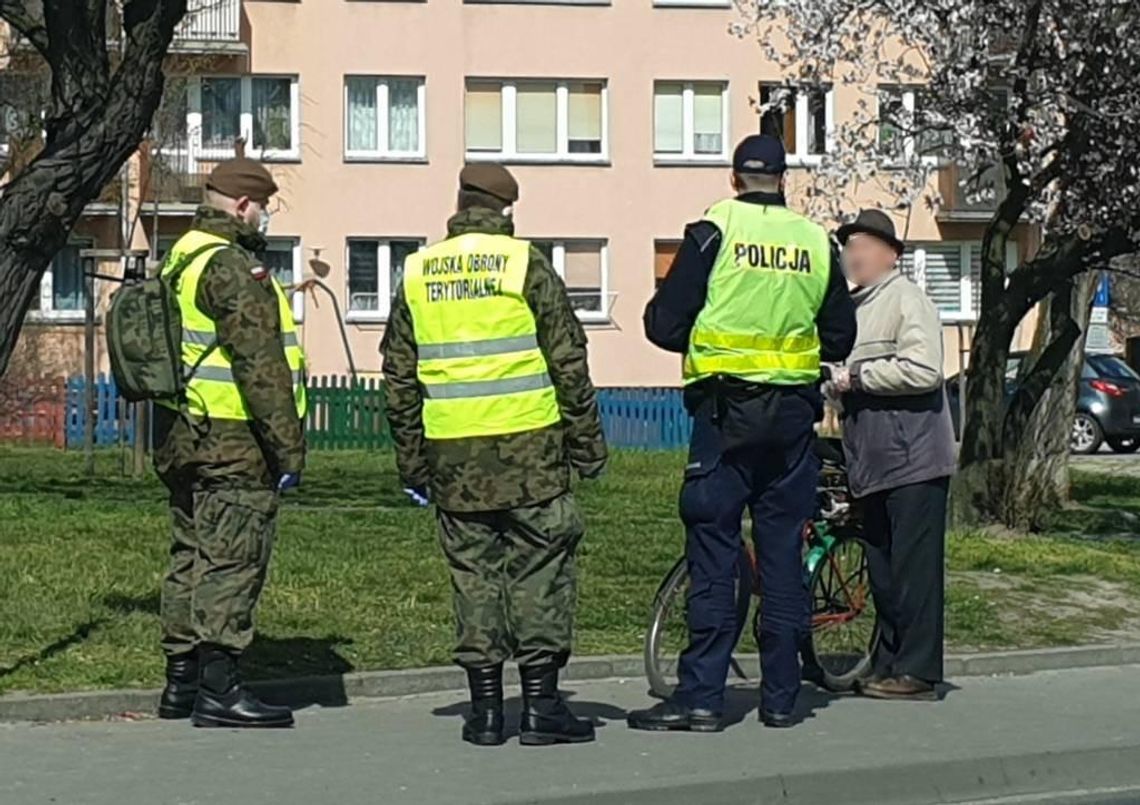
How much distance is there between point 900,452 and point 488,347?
7.70 ft

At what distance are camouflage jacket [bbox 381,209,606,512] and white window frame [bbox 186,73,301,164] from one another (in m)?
32.7

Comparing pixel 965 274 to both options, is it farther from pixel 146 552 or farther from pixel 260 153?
pixel 146 552

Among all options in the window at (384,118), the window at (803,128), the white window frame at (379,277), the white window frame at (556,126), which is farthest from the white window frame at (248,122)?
the window at (803,128)

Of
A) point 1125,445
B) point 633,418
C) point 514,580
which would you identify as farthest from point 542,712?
point 1125,445

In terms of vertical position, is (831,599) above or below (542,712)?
above

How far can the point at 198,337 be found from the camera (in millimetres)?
8648

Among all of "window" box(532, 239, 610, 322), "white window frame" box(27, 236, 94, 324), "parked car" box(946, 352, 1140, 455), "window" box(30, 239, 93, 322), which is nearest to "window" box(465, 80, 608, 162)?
"window" box(532, 239, 610, 322)

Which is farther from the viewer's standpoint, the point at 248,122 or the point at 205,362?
the point at 248,122

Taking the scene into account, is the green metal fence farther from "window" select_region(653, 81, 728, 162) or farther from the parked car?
the parked car

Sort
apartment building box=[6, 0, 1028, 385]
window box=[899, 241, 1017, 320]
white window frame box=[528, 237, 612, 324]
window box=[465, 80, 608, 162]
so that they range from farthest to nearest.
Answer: window box=[899, 241, 1017, 320] → white window frame box=[528, 237, 612, 324] → window box=[465, 80, 608, 162] → apartment building box=[6, 0, 1028, 385]

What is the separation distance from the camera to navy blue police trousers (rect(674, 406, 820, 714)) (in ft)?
28.7

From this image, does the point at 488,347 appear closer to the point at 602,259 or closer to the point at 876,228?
the point at 876,228

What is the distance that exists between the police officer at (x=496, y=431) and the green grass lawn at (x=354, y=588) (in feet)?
5.39

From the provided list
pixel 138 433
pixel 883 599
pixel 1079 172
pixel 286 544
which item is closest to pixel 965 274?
pixel 138 433
